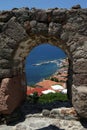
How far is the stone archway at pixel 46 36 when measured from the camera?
682cm

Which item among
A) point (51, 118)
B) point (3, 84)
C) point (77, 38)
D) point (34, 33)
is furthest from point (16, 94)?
point (77, 38)

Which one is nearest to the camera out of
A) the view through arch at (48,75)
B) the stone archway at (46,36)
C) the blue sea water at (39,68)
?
the stone archway at (46,36)

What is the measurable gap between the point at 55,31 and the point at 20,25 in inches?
34.6

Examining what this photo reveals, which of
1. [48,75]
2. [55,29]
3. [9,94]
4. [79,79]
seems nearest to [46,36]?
[55,29]

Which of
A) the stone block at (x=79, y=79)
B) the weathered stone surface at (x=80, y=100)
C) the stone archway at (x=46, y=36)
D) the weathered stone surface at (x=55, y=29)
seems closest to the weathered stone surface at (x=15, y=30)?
the stone archway at (x=46, y=36)

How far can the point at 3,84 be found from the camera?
7.13m

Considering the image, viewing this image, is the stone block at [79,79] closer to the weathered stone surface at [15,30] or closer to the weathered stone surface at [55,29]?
the weathered stone surface at [55,29]

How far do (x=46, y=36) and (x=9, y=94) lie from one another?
1.74 m

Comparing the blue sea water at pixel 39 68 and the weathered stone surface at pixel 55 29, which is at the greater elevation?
the weathered stone surface at pixel 55 29

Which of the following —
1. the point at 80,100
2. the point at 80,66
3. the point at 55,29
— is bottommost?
Result: the point at 80,100

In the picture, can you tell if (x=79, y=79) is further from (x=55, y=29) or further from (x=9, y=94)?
(x=9, y=94)

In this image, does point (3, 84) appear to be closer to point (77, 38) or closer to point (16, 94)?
point (16, 94)

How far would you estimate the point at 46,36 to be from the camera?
719 cm

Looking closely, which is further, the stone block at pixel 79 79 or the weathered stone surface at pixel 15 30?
the weathered stone surface at pixel 15 30
